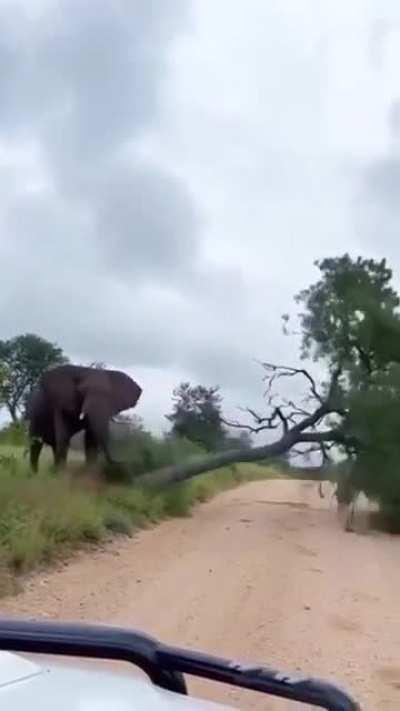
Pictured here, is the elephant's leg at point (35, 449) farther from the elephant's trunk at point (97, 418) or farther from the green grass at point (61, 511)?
the elephant's trunk at point (97, 418)

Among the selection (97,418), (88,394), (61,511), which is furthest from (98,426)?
(61,511)

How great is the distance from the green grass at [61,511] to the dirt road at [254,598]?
0.25 m

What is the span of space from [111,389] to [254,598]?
10225 mm

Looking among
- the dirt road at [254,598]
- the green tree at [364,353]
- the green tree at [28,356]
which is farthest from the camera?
the green tree at [28,356]

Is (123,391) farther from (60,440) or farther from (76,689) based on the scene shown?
(76,689)

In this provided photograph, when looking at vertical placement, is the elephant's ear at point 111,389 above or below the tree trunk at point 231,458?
above

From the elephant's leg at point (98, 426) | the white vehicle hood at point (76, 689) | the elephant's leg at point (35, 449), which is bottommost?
the white vehicle hood at point (76, 689)

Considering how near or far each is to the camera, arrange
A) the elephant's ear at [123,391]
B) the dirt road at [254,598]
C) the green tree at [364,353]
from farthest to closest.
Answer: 1. the elephant's ear at [123,391]
2. the green tree at [364,353]
3. the dirt road at [254,598]

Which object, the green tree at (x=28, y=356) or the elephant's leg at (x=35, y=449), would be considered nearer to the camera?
the elephant's leg at (x=35, y=449)

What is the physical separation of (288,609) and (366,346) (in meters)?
10.9

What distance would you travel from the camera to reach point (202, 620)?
8.37 meters

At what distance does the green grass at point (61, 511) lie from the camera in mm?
10320

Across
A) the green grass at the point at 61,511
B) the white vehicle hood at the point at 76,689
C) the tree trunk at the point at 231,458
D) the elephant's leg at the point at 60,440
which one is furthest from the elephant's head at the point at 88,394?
the white vehicle hood at the point at 76,689

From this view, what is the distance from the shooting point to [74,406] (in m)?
19.2
